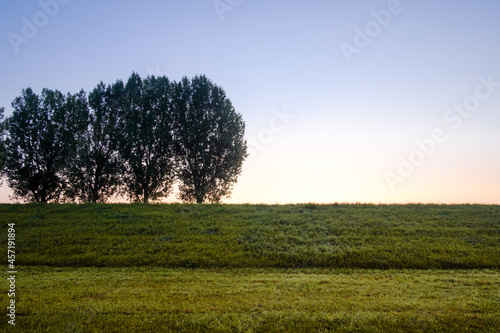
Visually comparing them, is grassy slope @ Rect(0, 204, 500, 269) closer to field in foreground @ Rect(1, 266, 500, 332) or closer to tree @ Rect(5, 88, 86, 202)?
field in foreground @ Rect(1, 266, 500, 332)

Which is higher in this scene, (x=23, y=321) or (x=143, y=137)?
(x=143, y=137)

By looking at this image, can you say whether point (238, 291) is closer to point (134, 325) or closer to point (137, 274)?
point (134, 325)

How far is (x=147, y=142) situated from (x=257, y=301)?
96.0 ft

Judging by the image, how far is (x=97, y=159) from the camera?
3541cm

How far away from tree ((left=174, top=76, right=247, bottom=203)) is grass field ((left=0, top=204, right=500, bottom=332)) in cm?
791

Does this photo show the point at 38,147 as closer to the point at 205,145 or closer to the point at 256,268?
the point at 205,145

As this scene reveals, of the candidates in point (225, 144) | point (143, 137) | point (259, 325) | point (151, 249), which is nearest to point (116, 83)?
point (143, 137)

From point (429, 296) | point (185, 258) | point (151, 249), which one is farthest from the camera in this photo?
point (151, 249)

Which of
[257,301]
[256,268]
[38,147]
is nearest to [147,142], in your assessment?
[38,147]

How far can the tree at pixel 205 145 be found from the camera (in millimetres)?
35688

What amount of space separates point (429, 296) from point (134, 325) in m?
9.44

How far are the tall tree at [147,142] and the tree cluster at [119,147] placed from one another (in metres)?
0.11

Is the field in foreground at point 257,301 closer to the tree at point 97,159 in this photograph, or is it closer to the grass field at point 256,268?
the grass field at point 256,268

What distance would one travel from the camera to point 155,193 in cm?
3634
